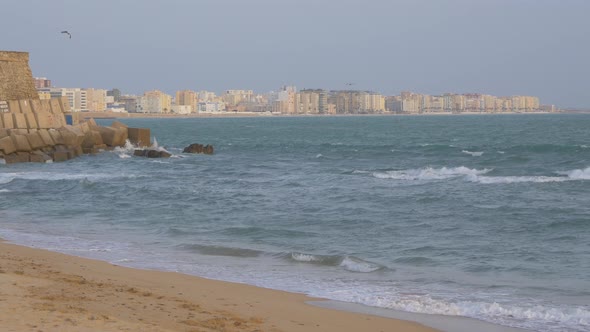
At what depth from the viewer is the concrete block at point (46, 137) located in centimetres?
3734

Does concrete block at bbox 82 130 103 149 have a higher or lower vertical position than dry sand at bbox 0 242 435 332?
higher

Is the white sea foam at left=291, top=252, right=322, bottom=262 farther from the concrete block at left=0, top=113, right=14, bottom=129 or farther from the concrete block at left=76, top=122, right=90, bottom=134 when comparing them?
the concrete block at left=76, top=122, right=90, bottom=134

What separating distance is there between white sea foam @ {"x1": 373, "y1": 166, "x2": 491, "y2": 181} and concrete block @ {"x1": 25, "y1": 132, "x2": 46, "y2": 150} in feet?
50.3

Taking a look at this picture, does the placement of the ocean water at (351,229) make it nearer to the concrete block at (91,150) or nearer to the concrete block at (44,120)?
the concrete block at (44,120)

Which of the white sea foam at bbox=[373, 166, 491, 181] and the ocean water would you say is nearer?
the ocean water

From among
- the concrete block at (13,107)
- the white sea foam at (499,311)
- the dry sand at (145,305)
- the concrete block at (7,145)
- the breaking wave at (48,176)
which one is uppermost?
the concrete block at (13,107)

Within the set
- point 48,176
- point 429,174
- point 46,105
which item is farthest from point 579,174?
point 46,105

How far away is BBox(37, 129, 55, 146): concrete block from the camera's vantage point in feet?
123

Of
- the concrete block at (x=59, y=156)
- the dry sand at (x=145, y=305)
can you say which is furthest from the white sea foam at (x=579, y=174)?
the concrete block at (x=59, y=156)

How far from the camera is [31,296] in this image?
29.2 ft

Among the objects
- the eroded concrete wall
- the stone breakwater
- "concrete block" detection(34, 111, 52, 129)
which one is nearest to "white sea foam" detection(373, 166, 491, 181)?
the stone breakwater

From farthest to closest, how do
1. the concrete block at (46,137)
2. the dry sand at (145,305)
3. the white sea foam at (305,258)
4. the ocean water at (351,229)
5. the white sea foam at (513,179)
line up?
1. the concrete block at (46,137)
2. the white sea foam at (513,179)
3. the white sea foam at (305,258)
4. the ocean water at (351,229)
5. the dry sand at (145,305)

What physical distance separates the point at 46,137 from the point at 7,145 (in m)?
2.39

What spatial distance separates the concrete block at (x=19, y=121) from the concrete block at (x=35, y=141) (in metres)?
0.96
